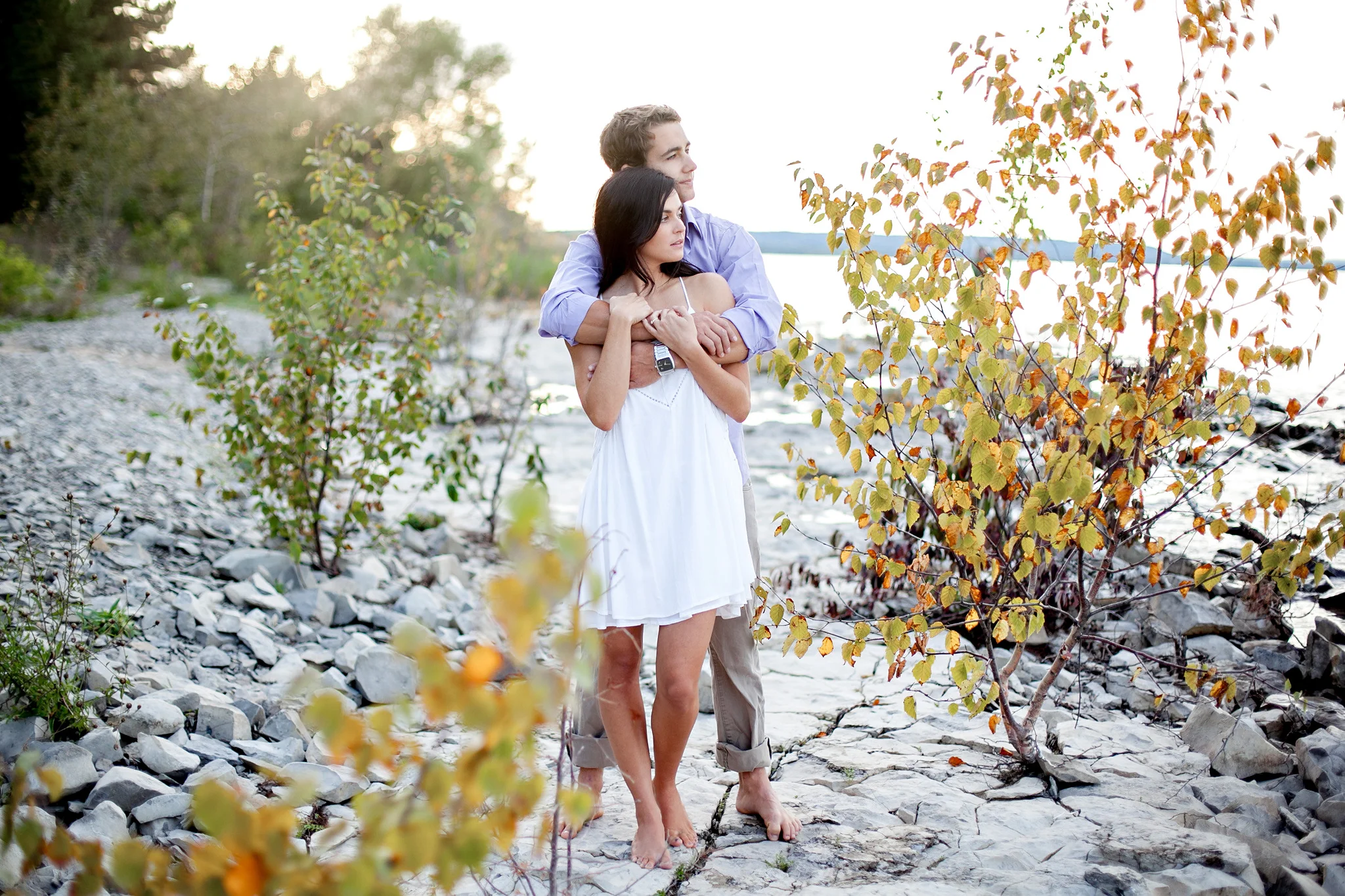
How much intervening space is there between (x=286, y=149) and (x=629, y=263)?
89.8ft

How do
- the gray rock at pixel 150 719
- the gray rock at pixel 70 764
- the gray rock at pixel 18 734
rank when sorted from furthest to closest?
1. the gray rock at pixel 150 719
2. the gray rock at pixel 18 734
3. the gray rock at pixel 70 764

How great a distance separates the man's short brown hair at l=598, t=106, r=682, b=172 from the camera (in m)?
2.77

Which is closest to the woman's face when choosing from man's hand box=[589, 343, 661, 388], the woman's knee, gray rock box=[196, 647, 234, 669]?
man's hand box=[589, 343, 661, 388]

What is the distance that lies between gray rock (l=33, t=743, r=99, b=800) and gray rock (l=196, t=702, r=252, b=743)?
0.46 m

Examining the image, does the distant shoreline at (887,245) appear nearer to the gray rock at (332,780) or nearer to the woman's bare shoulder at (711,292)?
the woman's bare shoulder at (711,292)

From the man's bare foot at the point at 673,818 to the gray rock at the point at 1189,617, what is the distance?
251 cm

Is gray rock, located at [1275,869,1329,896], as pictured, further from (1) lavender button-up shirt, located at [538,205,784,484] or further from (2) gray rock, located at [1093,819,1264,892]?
(1) lavender button-up shirt, located at [538,205,784,484]

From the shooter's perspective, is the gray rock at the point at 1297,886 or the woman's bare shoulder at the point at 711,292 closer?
the gray rock at the point at 1297,886

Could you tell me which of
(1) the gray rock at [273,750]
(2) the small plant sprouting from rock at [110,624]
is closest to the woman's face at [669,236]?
(1) the gray rock at [273,750]

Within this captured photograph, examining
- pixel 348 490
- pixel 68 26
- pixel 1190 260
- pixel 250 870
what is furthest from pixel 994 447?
pixel 68 26

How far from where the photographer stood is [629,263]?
2.68 m

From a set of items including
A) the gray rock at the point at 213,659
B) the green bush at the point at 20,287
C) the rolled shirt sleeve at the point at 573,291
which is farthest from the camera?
the green bush at the point at 20,287

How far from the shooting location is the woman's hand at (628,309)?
8.27 ft

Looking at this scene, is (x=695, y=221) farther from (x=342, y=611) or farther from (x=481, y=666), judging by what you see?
(x=342, y=611)
